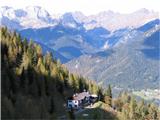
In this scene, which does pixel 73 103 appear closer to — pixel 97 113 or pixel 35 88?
pixel 97 113

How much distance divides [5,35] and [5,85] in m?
42.4

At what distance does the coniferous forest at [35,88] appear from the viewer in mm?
100938

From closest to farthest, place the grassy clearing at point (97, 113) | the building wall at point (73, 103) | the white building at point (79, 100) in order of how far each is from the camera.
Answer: the grassy clearing at point (97, 113), the building wall at point (73, 103), the white building at point (79, 100)

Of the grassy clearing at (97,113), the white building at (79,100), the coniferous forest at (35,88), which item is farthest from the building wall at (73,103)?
the grassy clearing at (97,113)

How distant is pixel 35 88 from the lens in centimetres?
12544

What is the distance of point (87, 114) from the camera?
130250 mm

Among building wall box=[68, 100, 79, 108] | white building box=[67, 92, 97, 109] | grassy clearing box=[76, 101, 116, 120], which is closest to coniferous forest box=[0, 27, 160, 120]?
grassy clearing box=[76, 101, 116, 120]

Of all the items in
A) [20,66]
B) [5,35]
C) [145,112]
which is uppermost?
[5,35]

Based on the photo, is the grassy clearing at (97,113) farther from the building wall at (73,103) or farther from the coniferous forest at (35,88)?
the building wall at (73,103)

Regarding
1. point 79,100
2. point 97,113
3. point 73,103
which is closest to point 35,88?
point 97,113

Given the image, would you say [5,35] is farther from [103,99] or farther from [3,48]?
[103,99]

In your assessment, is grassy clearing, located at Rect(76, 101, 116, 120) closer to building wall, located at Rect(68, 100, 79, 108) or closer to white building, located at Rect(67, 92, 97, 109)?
white building, located at Rect(67, 92, 97, 109)

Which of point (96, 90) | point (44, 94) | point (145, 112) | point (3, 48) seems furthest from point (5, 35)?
point (145, 112)

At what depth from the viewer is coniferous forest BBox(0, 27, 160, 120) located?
100938 millimetres
